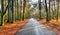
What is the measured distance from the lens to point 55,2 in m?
53.0

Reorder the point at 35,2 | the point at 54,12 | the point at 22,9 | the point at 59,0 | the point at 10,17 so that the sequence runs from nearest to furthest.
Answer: the point at 10,17
the point at 59,0
the point at 54,12
the point at 22,9
the point at 35,2

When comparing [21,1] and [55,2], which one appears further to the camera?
[21,1]

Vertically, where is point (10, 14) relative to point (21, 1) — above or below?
below

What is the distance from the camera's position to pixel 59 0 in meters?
50.1

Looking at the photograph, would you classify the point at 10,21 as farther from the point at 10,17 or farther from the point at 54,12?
the point at 54,12

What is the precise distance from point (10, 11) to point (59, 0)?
63.5 feet

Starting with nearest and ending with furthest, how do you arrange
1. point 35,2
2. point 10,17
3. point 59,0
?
1. point 10,17
2. point 59,0
3. point 35,2

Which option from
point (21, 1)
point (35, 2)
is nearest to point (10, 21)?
point (21, 1)

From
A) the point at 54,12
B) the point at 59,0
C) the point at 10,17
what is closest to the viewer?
the point at 10,17

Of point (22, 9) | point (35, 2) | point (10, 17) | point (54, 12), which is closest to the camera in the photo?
point (10, 17)

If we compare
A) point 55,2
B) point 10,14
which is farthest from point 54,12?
point 10,14

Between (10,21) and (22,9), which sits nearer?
(10,21)

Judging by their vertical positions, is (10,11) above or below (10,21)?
above

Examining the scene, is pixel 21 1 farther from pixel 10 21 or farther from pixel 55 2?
pixel 10 21
